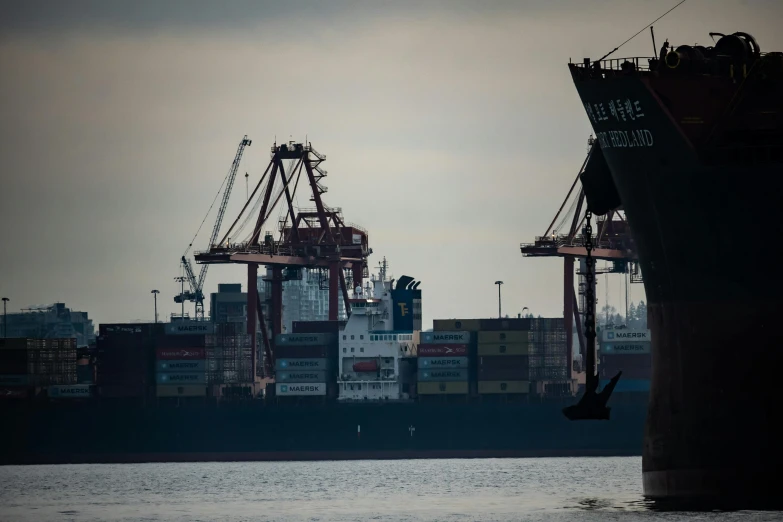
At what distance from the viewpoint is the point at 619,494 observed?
6600cm

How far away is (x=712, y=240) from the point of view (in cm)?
4869

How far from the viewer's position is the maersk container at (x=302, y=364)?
121875 mm

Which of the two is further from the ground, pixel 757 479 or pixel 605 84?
pixel 605 84

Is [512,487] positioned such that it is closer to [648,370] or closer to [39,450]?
[648,370]

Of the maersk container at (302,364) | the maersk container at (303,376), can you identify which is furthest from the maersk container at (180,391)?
the maersk container at (302,364)

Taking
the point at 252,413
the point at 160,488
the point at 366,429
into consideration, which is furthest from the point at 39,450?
the point at 160,488

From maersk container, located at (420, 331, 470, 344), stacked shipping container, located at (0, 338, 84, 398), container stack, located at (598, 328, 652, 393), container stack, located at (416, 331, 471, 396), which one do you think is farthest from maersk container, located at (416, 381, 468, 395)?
stacked shipping container, located at (0, 338, 84, 398)

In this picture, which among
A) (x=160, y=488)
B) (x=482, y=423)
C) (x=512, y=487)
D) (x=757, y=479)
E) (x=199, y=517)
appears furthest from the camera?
(x=482, y=423)

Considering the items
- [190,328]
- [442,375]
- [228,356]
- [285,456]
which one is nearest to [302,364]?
[228,356]

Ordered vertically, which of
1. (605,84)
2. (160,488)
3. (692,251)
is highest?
(605,84)

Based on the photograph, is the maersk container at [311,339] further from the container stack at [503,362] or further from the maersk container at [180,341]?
the container stack at [503,362]

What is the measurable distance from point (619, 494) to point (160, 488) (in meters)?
28.6

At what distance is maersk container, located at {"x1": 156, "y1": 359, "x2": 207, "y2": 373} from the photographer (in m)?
124

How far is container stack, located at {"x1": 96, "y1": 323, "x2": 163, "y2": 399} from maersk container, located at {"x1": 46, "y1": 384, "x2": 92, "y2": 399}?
279 centimetres
